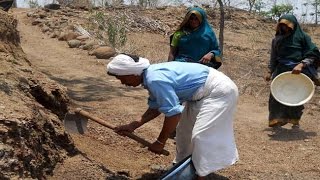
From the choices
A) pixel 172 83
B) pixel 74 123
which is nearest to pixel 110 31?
pixel 74 123

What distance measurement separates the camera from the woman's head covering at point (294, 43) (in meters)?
5.26

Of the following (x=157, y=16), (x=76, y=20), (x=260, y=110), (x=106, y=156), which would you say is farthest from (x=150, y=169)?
(x=157, y=16)

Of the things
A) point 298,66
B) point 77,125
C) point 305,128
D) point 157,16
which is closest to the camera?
point 77,125

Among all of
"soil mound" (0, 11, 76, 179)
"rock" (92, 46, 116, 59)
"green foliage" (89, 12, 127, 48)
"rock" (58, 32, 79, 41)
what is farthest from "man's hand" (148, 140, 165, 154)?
"rock" (58, 32, 79, 41)

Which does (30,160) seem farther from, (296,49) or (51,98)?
(296,49)

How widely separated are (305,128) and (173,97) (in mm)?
3305

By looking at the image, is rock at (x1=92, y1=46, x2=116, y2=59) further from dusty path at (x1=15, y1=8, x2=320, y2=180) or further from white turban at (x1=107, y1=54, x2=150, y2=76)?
white turban at (x1=107, y1=54, x2=150, y2=76)

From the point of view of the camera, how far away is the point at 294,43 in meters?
5.33

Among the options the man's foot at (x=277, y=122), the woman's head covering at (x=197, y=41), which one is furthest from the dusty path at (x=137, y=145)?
the woman's head covering at (x=197, y=41)

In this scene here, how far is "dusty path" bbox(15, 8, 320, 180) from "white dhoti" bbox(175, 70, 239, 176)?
70 cm

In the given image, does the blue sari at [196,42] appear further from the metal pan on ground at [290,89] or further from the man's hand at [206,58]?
the metal pan on ground at [290,89]

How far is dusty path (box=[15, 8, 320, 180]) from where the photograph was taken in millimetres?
3829

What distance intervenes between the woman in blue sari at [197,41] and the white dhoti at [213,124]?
1217mm

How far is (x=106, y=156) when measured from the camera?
400 centimetres
